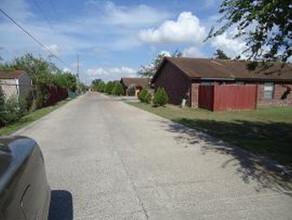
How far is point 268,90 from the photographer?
99.3 feet

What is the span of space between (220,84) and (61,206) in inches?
950

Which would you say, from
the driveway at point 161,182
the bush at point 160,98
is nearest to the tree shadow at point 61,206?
the driveway at point 161,182

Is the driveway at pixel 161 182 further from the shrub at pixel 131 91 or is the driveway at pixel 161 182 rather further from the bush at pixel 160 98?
the shrub at pixel 131 91

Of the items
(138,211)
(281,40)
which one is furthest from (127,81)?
(138,211)

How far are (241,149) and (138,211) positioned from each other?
17.2 ft

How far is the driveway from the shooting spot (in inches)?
197

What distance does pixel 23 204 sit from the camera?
256 centimetres

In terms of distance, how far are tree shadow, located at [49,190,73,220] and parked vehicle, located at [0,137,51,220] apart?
4.19ft

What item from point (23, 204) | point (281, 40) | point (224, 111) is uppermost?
point (281, 40)

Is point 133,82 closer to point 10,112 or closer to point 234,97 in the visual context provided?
point 234,97

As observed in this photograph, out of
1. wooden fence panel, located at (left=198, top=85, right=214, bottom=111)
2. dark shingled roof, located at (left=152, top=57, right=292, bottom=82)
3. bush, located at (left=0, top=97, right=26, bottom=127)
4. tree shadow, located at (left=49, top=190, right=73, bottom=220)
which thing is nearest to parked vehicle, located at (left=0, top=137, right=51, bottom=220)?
tree shadow, located at (left=49, top=190, right=73, bottom=220)

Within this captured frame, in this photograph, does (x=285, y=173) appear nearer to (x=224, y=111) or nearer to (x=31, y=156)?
(x=31, y=156)

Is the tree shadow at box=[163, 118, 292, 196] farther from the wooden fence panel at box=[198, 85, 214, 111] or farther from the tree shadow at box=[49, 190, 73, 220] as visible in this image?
the wooden fence panel at box=[198, 85, 214, 111]

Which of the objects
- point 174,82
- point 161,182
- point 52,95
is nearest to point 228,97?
point 174,82
